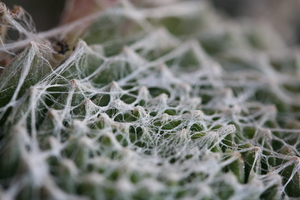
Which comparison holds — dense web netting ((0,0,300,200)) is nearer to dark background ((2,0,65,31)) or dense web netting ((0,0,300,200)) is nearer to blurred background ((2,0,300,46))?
dark background ((2,0,65,31))

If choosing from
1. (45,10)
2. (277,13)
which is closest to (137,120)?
(45,10)

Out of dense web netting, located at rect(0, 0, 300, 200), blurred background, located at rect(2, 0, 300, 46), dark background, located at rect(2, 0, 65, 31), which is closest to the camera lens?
dense web netting, located at rect(0, 0, 300, 200)

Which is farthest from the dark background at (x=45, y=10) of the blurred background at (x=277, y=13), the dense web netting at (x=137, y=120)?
the blurred background at (x=277, y=13)

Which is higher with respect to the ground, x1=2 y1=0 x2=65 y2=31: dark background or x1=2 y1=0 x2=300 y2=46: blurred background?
x1=2 y1=0 x2=65 y2=31: dark background

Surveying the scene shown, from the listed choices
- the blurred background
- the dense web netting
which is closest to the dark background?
the dense web netting

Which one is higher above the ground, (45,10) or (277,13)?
(45,10)

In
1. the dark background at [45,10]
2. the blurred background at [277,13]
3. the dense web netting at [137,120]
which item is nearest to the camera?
the dense web netting at [137,120]

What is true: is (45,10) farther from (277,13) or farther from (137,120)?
(277,13)

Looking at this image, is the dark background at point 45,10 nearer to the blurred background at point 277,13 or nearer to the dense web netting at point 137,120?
the dense web netting at point 137,120
